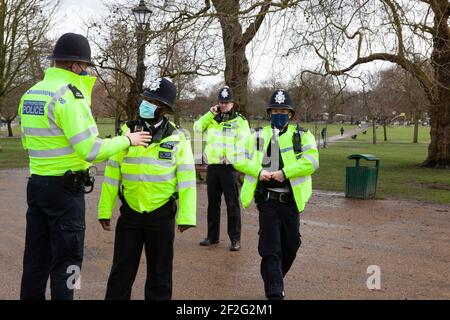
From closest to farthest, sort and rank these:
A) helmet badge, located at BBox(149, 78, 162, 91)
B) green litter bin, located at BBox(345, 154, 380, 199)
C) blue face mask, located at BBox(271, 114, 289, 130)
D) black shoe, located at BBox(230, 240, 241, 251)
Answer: helmet badge, located at BBox(149, 78, 162, 91)
blue face mask, located at BBox(271, 114, 289, 130)
black shoe, located at BBox(230, 240, 241, 251)
green litter bin, located at BBox(345, 154, 380, 199)

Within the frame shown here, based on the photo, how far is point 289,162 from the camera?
5238 mm

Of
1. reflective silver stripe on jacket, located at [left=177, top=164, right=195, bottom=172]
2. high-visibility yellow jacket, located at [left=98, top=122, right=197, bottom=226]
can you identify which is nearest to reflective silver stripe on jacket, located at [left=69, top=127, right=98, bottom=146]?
high-visibility yellow jacket, located at [left=98, top=122, right=197, bottom=226]

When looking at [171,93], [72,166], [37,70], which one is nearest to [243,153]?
[171,93]

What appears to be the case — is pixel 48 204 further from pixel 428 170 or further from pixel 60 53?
pixel 428 170

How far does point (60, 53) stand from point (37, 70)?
94.1 ft

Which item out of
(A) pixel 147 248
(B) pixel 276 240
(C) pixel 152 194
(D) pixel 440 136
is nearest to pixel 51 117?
(C) pixel 152 194

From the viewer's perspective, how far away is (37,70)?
1217 inches

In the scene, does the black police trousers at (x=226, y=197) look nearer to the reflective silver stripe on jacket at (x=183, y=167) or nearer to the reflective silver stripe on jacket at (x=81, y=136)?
the reflective silver stripe on jacket at (x=183, y=167)

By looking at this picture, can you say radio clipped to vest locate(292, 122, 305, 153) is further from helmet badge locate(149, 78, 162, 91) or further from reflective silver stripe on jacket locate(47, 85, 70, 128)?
reflective silver stripe on jacket locate(47, 85, 70, 128)

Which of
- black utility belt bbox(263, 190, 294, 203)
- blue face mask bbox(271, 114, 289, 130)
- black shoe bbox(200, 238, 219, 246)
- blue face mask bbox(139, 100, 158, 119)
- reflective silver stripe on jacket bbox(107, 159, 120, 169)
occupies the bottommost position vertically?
black shoe bbox(200, 238, 219, 246)

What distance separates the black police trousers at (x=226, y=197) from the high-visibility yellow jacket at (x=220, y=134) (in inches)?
5.7

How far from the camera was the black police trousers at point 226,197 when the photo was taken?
7.32 meters

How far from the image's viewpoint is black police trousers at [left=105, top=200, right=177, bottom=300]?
427 cm

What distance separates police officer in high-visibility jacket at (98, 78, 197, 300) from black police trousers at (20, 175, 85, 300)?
0.31 m
